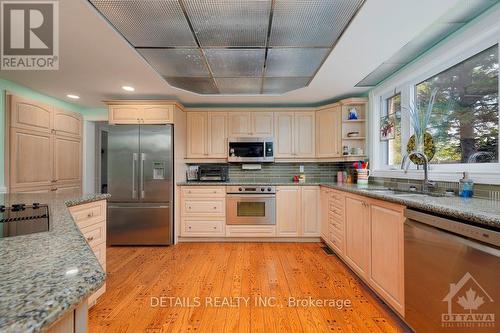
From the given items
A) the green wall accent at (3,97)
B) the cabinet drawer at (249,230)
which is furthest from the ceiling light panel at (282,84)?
the green wall accent at (3,97)

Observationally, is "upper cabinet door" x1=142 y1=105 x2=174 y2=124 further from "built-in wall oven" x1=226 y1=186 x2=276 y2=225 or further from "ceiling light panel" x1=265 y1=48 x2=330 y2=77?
"ceiling light panel" x1=265 y1=48 x2=330 y2=77

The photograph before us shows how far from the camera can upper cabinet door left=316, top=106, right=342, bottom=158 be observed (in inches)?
139

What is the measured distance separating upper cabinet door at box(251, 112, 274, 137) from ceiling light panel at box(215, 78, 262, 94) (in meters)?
0.48

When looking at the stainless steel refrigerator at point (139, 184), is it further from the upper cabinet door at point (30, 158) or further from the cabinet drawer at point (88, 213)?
the cabinet drawer at point (88, 213)

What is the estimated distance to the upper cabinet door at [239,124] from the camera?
150 inches

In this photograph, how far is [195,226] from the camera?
11.4ft

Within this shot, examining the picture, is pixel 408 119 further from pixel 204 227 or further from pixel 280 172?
pixel 204 227

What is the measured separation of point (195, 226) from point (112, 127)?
1968 mm

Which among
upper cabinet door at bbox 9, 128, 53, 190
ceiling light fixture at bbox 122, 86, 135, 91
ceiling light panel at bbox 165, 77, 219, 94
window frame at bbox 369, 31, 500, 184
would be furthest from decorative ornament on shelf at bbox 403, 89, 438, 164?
upper cabinet door at bbox 9, 128, 53, 190

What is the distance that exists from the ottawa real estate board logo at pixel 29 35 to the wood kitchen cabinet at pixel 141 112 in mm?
968

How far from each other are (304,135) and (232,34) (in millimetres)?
2226

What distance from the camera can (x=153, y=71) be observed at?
262 cm

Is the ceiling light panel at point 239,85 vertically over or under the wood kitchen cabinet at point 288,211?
over

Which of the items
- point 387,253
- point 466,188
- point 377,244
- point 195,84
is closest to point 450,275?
point 387,253
